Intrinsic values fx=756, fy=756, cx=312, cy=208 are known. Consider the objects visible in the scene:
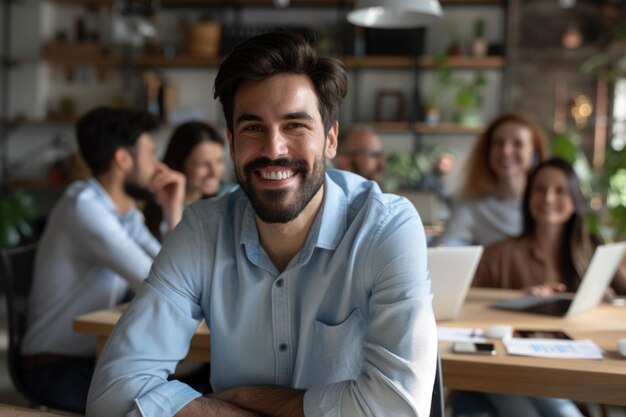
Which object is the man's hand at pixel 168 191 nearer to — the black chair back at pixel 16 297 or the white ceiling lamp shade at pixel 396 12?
the black chair back at pixel 16 297

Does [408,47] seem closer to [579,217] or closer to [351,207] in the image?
[579,217]

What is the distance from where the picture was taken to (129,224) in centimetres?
261

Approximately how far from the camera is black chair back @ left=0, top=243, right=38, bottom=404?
2293 millimetres

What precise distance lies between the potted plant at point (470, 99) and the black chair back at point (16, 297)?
437cm

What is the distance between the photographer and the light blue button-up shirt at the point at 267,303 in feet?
4.50

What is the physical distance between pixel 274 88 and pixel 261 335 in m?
0.49

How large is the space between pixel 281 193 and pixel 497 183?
2.30 meters

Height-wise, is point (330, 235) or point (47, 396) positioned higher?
point (330, 235)

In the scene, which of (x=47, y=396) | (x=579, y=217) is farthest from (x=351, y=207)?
(x=579, y=217)

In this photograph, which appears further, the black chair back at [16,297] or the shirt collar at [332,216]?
the black chair back at [16,297]

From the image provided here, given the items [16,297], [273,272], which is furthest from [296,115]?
[16,297]

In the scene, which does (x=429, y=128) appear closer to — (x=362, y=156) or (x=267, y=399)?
(x=362, y=156)

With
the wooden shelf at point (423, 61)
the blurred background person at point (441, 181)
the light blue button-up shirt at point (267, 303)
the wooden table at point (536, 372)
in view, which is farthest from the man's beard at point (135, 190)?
the wooden shelf at point (423, 61)

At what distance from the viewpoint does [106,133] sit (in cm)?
269
